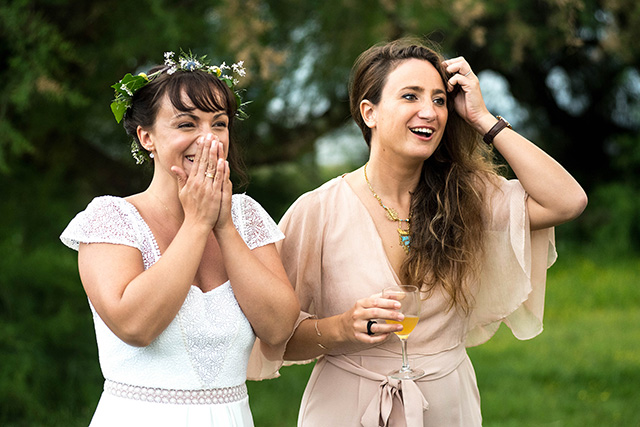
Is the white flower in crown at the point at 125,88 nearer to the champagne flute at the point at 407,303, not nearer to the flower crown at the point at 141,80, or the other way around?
the flower crown at the point at 141,80

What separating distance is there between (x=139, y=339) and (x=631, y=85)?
435 inches

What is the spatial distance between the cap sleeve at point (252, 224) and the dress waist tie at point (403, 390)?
2.11 feet

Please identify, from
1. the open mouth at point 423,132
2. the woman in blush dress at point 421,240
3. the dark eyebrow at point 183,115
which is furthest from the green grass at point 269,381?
the dark eyebrow at point 183,115

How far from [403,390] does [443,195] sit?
0.83 metres

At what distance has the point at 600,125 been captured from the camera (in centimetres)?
1230

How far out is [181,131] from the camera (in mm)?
2709

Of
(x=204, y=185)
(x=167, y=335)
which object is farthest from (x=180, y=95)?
(x=167, y=335)

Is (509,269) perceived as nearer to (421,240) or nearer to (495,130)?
(421,240)

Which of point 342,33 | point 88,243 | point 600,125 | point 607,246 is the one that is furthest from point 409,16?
point 600,125

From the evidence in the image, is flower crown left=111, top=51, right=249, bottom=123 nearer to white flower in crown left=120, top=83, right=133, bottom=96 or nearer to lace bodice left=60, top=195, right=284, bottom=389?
white flower in crown left=120, top=83, right=133, bottom=96

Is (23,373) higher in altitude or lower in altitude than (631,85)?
lower

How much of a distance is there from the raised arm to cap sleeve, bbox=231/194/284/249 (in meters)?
0.95

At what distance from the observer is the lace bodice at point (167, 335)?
8.71 feet

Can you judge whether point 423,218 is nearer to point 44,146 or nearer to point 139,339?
point 139,339
